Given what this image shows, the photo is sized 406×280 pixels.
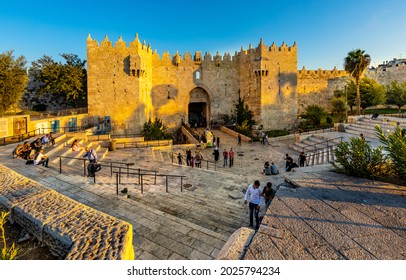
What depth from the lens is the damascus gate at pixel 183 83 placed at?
2233cm

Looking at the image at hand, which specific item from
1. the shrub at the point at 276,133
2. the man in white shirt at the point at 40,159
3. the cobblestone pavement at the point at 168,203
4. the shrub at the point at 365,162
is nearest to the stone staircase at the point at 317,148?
the shrub at the point at 276,133

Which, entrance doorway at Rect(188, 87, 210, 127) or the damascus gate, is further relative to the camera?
entrance doorway at Rect(188, 87, 210, 127)

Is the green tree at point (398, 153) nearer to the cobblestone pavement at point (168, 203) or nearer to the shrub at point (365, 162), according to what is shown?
the shrub at point (365, 162)

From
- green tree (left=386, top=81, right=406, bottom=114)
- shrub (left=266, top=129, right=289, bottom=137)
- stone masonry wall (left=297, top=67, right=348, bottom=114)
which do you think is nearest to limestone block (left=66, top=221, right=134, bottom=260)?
shrub (left=266, top=129, right=289, bottom=137)

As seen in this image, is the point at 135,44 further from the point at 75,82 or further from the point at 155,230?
the point at 155,230

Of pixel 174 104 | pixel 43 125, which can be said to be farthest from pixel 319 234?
pixel 174 104

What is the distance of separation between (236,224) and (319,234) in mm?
2288

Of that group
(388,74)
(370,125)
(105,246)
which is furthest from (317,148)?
(388,74)

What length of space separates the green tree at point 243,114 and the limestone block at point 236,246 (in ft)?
75.0

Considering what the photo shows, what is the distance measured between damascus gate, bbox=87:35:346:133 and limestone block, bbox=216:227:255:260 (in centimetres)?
2145

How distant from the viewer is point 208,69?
29.1 metres

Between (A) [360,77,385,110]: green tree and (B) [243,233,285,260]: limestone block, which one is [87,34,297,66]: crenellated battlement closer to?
(A) [360,77,385,110]: green tree

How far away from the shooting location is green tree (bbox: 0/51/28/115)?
603 inches

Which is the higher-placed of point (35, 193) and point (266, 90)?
point (266, 90)
